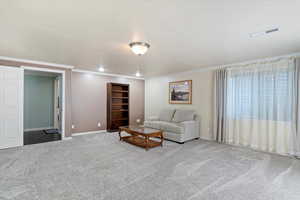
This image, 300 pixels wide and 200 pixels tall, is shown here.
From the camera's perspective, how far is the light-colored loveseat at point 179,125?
15.2ft

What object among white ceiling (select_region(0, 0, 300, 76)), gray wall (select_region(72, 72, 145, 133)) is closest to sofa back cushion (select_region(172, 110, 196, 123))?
white ceiling (select_region(0, 0, 300, 76))

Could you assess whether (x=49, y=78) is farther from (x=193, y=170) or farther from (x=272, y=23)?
(x=272, y=23)

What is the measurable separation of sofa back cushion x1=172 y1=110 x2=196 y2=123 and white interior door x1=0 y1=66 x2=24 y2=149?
4.49 meters

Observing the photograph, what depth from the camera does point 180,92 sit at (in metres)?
6.02

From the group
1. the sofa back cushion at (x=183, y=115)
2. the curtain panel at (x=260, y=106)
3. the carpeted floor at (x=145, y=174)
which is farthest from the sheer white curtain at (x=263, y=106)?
the sofa back cushion at (x=183, y=115)

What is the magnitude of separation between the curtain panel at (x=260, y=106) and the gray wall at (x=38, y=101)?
6753 mm

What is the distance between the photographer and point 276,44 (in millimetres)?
2990

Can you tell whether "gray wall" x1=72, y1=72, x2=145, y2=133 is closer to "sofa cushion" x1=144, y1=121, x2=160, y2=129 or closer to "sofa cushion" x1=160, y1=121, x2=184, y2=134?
"sofa cushion" x1=144, y1=121, x2=160, y2=129

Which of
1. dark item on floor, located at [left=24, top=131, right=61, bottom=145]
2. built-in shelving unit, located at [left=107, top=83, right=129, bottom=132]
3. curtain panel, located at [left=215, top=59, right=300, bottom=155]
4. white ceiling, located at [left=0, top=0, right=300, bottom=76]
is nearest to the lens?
white ceiling, located at [left=0, top=0, right=300, bottom=76]

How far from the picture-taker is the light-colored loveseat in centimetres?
463

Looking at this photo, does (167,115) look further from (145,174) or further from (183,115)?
(145,174)

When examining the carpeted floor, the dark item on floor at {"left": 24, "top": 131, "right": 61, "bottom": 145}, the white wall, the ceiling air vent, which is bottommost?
the dark item on floor at {"left": 24, "top": 131, "right": 61, "bottom": 145}

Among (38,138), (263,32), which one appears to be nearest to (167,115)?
(263,32)

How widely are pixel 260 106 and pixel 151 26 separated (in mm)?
3478
